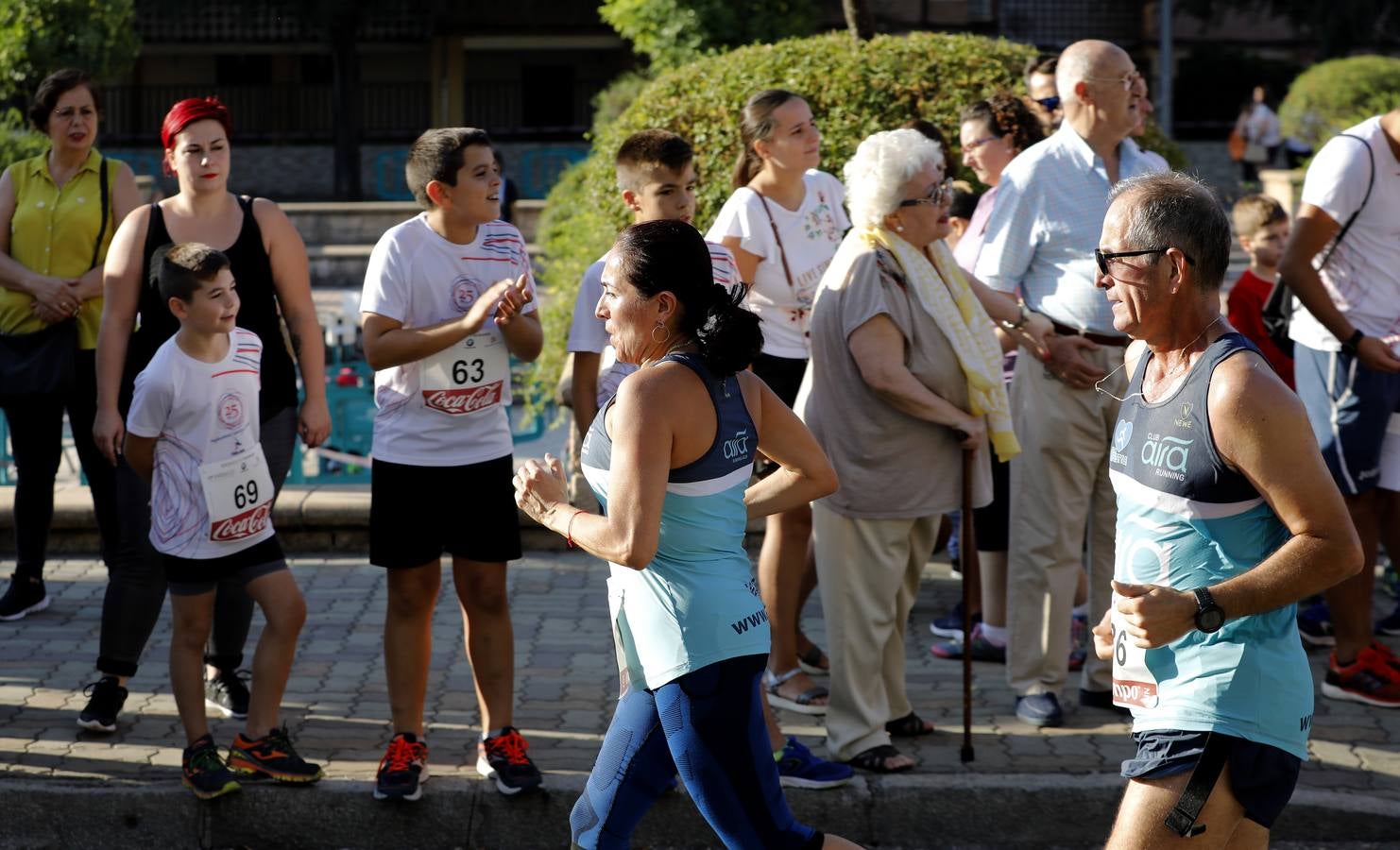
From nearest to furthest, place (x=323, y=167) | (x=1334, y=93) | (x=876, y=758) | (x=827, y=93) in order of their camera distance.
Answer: (x=876, y=758) → (x=827, y=93) → (x=1334, y=93) → (x=323, y=167)

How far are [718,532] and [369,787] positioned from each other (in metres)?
1.84

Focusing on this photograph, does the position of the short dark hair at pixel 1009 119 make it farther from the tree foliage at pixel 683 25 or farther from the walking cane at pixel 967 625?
the tree foliage at pixel 683 25

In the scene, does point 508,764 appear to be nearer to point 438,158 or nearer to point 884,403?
point 884,403

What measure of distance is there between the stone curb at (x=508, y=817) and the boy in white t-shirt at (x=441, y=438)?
10 cm

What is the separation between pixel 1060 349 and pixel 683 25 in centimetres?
1401

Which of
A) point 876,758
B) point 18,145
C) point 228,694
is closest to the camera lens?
point 876,758

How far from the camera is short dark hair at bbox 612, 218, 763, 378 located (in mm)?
3494

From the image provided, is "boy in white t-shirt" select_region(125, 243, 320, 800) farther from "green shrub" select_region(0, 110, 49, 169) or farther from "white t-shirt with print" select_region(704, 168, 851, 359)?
Answer: "green shrub" select_region(0, 110, 49, 169)

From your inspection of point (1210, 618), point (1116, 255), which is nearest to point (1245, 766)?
point (1210, 618)

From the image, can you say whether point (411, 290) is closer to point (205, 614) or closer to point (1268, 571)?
point (205, 614)

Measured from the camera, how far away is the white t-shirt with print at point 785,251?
5.64m

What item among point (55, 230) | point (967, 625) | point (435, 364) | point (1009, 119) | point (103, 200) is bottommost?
point (967, 625)

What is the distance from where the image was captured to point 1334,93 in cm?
2331

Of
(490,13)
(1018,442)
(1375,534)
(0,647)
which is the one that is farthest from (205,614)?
(490,13)
